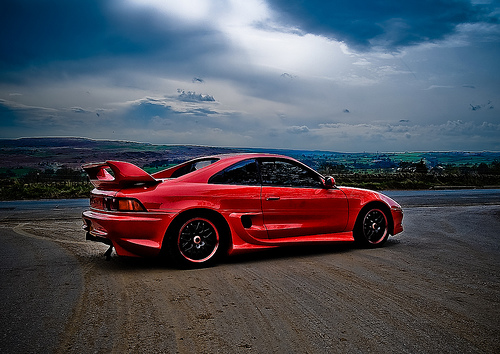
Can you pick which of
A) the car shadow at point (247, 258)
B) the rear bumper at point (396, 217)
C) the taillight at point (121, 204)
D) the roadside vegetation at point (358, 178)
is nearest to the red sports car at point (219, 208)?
the taillight at point (121, 204)

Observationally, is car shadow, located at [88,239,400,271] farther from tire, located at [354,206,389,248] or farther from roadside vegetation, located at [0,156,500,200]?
roadside vegetation, located at [0,156,500,200]

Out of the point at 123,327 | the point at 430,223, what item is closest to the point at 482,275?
the point at 123,327

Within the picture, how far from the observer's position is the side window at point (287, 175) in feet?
22.2

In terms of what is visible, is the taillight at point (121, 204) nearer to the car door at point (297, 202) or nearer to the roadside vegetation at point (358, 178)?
the car door at point (297, 202)

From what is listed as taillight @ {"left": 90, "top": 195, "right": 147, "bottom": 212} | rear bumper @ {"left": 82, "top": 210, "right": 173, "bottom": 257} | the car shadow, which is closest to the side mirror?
the car shadow

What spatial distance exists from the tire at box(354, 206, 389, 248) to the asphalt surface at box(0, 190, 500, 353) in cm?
21

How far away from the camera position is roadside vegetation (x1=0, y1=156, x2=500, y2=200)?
101 feet

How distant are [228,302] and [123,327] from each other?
42.2 inches

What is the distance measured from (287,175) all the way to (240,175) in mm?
784

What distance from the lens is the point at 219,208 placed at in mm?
6121

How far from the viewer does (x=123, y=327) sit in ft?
12.2

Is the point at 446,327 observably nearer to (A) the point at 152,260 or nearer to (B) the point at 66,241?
(A) the point at 152,260

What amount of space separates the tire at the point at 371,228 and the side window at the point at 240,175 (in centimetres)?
200

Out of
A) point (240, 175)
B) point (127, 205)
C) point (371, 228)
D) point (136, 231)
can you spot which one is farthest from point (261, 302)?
point (371, 228)
